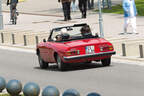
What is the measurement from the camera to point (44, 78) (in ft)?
59.5

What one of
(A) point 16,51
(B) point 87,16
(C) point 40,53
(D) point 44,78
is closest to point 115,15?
(B) point 87,16

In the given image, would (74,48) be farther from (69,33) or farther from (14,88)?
(14,88)

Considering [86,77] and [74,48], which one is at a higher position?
[74,48]

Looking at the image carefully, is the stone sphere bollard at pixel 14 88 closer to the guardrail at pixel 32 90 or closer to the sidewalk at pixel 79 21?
the guardrail at pixel 32 90

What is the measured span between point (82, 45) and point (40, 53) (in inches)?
107

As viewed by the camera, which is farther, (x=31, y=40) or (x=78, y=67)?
(x=31, y=40)

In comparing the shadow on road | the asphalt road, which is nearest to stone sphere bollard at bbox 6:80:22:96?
the asphalt road

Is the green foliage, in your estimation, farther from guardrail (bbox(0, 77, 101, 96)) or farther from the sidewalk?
guardrail (bbox(0, 77, 101, 96))

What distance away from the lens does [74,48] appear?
19.0m

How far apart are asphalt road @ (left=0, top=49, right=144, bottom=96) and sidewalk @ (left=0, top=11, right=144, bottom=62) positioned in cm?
208

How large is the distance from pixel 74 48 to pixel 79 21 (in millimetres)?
18523

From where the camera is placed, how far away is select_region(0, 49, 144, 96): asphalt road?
14.8 m

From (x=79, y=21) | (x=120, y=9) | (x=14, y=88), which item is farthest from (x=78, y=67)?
(x=120, y=9)

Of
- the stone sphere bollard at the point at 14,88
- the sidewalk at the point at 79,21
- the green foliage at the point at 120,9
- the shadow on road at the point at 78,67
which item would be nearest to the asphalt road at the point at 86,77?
the shadow on road at the point at 78,67
